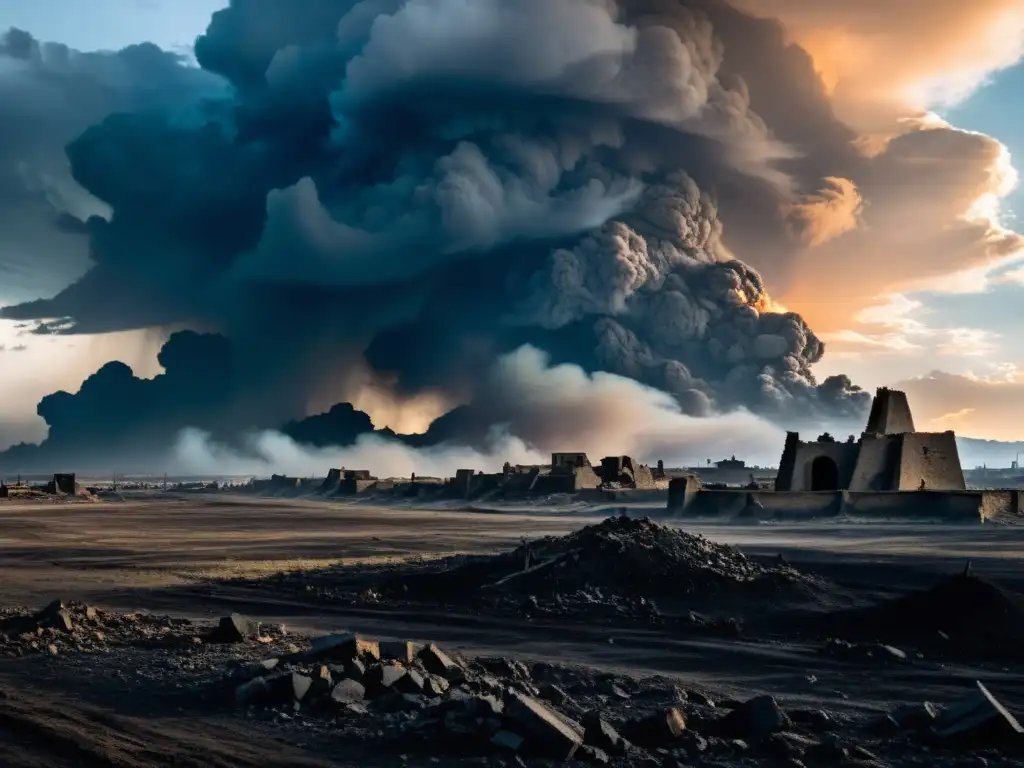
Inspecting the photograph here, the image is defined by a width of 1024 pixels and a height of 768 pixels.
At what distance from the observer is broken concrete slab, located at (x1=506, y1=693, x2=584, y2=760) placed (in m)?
9.56

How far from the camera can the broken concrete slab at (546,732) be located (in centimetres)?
956

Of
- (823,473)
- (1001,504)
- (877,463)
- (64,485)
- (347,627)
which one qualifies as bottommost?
(347,627)

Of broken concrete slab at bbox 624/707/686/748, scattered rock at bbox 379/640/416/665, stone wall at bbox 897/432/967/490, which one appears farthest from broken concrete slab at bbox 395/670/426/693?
stone wall at bbox 897/432/967/490

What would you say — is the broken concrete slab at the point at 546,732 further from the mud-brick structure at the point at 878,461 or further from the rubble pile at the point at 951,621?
the mud-brick structure at the point at 878,461

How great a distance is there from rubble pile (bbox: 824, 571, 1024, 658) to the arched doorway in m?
36.8

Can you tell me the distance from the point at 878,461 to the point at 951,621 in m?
36.6

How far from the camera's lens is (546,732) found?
31.6 feet

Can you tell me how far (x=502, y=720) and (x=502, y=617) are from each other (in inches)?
422

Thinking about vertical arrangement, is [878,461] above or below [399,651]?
above

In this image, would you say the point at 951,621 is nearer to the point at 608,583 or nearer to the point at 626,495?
the point at 608,583

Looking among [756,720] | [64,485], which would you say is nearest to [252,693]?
[756,720]

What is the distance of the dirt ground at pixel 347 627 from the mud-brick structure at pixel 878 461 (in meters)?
7.13

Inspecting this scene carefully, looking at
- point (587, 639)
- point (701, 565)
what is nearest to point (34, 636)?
point (587, 639)

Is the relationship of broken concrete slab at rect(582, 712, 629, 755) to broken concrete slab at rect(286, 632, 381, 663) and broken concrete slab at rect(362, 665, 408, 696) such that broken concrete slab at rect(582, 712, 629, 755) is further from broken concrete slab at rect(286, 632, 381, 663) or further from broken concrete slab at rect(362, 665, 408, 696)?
broken concrete slab at rect(286, 632, 381, 663)
